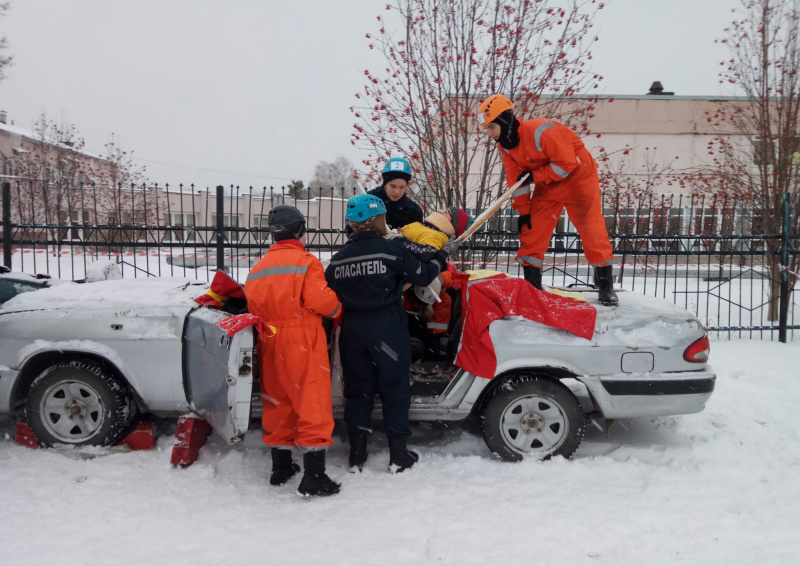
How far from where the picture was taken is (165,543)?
275 cm

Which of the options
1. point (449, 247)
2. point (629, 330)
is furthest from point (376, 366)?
point (629, 330)

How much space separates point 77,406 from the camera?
3693 millimetres

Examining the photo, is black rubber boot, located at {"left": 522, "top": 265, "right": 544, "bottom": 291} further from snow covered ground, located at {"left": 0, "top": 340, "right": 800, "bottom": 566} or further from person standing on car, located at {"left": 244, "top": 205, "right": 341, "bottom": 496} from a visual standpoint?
person standing on car, located at {"left": 244, "top": 205, "right": 341, "bottom": 496}

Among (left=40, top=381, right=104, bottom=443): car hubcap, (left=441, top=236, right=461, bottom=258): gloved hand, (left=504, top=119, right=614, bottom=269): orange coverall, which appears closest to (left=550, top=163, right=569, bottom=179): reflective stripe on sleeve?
(left=504, top=119, right=614, bottom=269): orange coverall

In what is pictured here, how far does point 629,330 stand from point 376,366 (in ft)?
5.74

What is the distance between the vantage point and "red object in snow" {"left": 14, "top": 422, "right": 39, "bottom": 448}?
3.76 meters

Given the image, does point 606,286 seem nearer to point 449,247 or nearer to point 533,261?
point 533,261

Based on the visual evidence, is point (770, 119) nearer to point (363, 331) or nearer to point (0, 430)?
point (363, 331)

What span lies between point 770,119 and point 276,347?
938 centimetres

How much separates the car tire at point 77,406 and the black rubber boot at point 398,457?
187cm

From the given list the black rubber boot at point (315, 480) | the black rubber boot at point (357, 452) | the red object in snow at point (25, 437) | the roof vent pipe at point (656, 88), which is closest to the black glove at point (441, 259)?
the black rubber boot at point (357, 452)

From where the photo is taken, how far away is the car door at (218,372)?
10.4 feet

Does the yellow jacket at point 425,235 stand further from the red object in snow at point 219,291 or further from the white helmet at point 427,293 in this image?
the red object in snow at point 219,291

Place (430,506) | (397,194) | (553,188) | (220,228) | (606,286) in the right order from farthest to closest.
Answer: (220,228) → (397,194) → (553,188) → (606,286) → (430,506)
